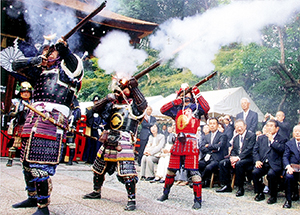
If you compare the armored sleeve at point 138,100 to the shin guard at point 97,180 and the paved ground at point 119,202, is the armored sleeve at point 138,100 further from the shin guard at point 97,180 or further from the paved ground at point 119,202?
the paved ground at point 119,202

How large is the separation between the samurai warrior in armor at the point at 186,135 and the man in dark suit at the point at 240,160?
1580mm

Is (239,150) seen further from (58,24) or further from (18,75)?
(58,24)

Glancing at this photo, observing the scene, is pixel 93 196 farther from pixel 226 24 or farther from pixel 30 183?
pixel 226 24

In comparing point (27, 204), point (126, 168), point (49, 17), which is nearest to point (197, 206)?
point (126, 168)

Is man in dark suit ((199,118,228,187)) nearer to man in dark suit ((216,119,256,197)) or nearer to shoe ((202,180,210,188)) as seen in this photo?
shoe ((202,180,210,188))

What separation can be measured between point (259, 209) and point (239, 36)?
129 inches

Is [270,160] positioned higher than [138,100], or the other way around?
[138,100]

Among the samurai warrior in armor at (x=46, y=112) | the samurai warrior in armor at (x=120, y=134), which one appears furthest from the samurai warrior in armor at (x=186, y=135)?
the samurai warrior in armor at (x=46, y=112)

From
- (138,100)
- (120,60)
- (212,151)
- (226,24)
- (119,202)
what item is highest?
(226,24)

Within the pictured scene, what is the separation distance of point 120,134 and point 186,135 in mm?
1194

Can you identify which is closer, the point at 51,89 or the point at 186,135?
the point at 51,89

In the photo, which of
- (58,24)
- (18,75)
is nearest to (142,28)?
(58,24)

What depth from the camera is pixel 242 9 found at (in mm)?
5195

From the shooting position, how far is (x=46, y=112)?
3.27 m
